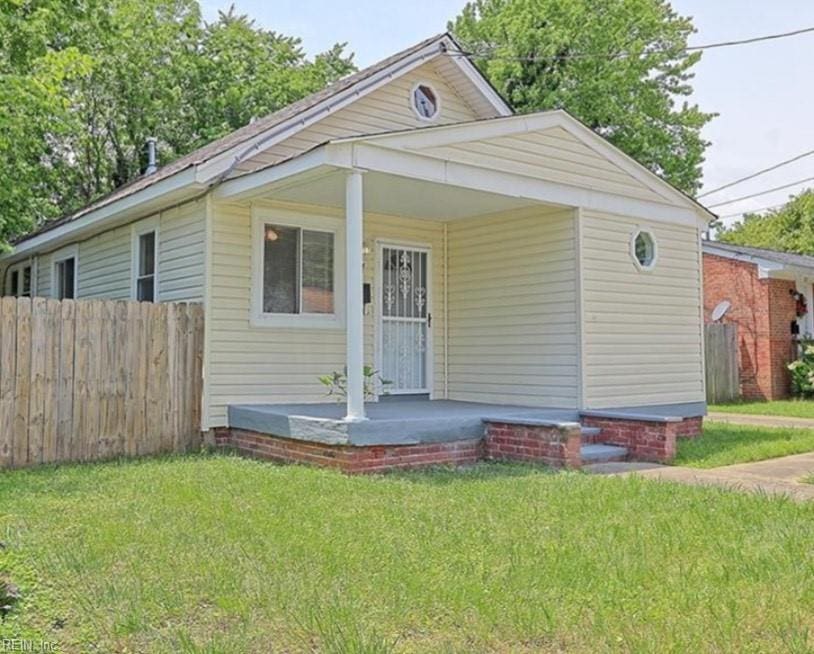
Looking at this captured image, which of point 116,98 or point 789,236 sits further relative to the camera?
point 789,236

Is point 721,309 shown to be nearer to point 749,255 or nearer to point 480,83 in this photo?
point 749,255

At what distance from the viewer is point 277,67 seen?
78.9ft

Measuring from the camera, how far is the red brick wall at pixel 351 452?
23.8ft

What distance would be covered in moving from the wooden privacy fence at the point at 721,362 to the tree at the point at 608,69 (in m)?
9.57

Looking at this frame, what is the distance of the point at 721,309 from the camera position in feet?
60.4

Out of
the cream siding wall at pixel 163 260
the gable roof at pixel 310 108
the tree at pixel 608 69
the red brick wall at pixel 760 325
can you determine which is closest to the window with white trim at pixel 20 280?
the gable roof at pixel 310 108

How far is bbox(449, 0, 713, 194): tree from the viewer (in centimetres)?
2469

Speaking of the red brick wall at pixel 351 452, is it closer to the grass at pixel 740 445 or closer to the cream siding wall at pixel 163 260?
the cream siding wall at pixel 163 260

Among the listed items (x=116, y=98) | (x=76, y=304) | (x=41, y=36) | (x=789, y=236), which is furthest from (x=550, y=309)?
(x=789, y=236)

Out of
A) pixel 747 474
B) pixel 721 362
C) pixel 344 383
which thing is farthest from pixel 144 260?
pixel 721 362

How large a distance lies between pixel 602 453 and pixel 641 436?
0.49 metres

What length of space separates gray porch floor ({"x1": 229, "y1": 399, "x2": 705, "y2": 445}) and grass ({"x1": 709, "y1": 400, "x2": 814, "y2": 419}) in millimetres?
5359

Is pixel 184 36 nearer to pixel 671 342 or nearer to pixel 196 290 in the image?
pixel 196 290

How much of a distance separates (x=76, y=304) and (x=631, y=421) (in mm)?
6193
